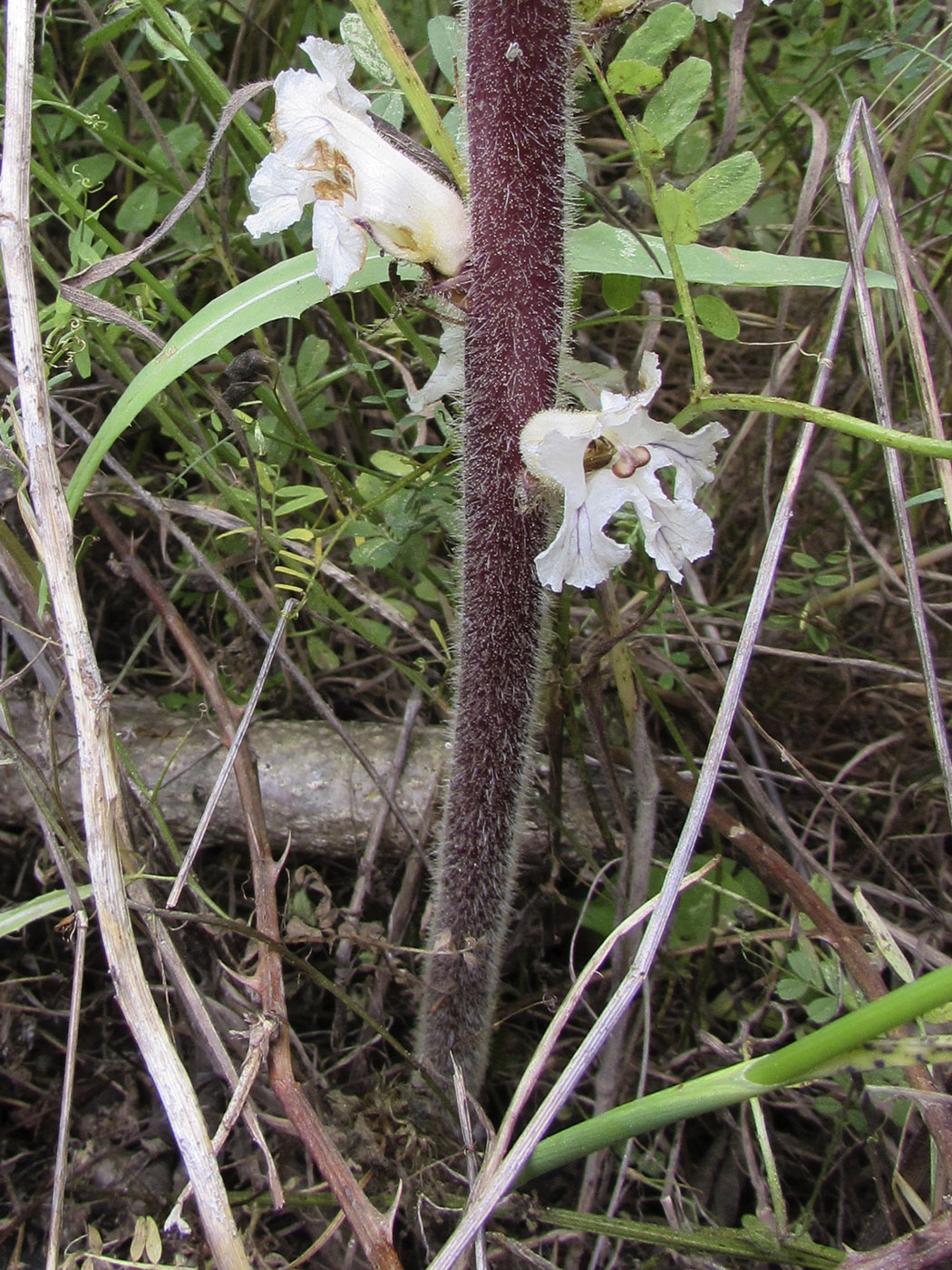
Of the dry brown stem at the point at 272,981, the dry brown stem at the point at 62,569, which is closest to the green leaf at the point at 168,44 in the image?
the dry brown stem at the point at 62,569

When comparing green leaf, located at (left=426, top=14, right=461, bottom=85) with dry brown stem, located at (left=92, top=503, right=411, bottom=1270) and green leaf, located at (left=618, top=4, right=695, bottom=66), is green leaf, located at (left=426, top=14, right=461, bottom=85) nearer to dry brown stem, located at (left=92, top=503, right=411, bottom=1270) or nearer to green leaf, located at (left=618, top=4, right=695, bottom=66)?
green leaf, located at (left=618, top=4, right=695, bottom=66)

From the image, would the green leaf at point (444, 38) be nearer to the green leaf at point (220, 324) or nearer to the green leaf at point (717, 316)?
the green leaf at point (220, 324)

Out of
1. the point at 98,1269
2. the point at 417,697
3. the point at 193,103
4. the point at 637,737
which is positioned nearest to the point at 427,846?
the point at 417,697

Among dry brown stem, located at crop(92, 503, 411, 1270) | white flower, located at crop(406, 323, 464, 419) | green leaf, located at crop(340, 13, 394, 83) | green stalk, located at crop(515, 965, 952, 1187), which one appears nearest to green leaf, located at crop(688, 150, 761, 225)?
white flower, located at crop(406, 323, 464, 419)

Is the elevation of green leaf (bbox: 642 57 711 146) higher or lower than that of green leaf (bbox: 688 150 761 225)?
higher

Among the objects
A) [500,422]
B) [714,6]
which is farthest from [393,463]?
[714,6]

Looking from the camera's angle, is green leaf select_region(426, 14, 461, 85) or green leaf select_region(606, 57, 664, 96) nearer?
green leaf select_region(606, 57, 664, 96)

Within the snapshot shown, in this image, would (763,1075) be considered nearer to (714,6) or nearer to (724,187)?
(724,187)
